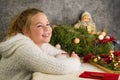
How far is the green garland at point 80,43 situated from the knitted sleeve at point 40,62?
577 millimetres

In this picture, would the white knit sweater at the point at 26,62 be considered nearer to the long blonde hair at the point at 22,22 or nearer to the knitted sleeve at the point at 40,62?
the knitted sleeve at the point at 40,62

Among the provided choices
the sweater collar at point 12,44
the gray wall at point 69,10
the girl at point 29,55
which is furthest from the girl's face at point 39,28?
the gray wall at point 69,10

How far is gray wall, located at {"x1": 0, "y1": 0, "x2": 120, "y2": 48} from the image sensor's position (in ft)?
7.56

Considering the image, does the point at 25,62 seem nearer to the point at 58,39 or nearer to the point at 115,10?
the point at 58,39

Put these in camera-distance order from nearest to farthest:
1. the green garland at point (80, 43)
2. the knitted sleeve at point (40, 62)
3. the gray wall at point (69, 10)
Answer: the knitted sleeve at point (40, 62) → the green garland at point (80, 43) → the gray wall at point (69, 10)

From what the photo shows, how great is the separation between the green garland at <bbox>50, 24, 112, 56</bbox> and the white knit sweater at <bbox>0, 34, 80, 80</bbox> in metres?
0.51

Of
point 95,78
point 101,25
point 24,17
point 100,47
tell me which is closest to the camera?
point 95,78

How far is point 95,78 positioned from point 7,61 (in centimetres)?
47

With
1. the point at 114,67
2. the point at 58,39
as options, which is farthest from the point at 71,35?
the point at 114,67

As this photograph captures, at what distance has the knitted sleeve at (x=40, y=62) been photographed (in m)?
1.27

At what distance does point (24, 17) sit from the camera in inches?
60.4

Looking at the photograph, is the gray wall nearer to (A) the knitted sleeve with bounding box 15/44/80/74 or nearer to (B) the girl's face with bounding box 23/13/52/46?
(B) the girl's face with bounding box 23/13/52/46

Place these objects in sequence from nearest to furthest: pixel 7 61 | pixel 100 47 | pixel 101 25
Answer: pixel 7 61 < pixel 100 47 < pixel 101 25

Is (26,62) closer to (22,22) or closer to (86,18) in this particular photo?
(22,22)
